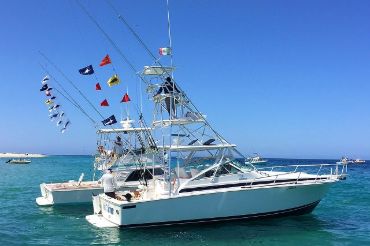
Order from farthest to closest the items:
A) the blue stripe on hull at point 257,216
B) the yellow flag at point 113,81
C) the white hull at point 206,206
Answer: the yellow flag at point 113,81
the blue stripe on hull at point 257,216
the white hull at point 206,206

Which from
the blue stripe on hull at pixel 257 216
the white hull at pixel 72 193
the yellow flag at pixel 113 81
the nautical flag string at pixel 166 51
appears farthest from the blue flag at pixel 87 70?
the blue stripe on hull at pixel 257 216

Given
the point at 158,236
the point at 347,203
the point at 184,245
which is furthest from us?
the point at 347,203

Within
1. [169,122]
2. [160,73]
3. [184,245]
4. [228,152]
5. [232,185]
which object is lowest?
[184,245]

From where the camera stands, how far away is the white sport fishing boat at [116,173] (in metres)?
24.2

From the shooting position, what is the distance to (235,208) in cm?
1770

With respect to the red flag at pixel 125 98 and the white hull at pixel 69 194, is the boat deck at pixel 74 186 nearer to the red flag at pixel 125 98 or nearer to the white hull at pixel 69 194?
the white hull at pixel 69 194

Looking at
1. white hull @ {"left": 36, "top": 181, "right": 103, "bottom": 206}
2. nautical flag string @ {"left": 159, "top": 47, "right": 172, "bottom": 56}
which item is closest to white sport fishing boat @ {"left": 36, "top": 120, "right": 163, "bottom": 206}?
white hull @ {"left": 36, "top": 181, "right": 103, "bottom": 206}

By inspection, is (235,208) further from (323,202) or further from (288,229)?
(323,202)

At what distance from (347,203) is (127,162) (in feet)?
41.7

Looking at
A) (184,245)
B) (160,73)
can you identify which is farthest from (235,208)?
(160,73)

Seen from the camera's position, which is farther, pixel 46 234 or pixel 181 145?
pixel 181 145

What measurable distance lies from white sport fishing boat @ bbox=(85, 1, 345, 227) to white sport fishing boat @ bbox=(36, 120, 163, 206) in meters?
4.28

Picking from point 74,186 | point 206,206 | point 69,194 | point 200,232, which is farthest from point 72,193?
point 200,232

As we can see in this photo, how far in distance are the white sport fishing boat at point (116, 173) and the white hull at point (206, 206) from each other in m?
5.18
